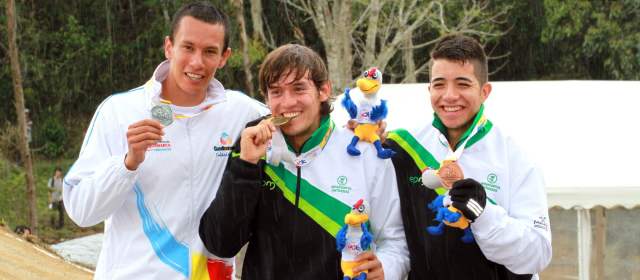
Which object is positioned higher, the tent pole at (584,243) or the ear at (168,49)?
the ear at (168,49)

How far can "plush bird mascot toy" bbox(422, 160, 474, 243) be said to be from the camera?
3.71 meters

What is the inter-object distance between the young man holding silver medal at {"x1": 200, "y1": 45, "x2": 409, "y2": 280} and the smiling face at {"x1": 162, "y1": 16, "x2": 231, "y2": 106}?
1.05 ft

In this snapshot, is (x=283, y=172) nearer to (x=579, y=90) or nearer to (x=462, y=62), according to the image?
(x=462, y=62)

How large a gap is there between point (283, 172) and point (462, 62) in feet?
2.98

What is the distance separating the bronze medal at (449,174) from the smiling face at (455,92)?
0.36m

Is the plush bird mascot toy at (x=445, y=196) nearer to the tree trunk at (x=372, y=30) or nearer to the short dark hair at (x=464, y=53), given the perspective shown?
the short dark hair at (x=464, y=53)

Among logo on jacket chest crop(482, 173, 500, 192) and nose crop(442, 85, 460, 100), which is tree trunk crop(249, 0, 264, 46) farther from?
logo on jacket chest crop(482, 173, 500, 192)

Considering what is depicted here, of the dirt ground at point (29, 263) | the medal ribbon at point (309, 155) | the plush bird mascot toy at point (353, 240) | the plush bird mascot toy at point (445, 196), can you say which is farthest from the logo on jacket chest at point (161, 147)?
the dirt ground at point (29, 263)

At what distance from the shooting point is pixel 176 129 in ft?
13.9

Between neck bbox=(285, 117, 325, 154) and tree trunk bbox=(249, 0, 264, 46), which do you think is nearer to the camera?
neck bbox=(285, 117, 325, 154)

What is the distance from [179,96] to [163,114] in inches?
8.9

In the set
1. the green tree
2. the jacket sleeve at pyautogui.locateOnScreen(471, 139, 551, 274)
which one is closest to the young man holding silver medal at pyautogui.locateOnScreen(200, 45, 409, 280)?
the jacket sleeve at pyautogui.locateOnScreen(471, 139, 551, 274)

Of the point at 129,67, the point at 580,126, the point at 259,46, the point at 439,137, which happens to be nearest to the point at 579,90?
the point at 580,126

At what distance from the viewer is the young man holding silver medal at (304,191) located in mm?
3955
